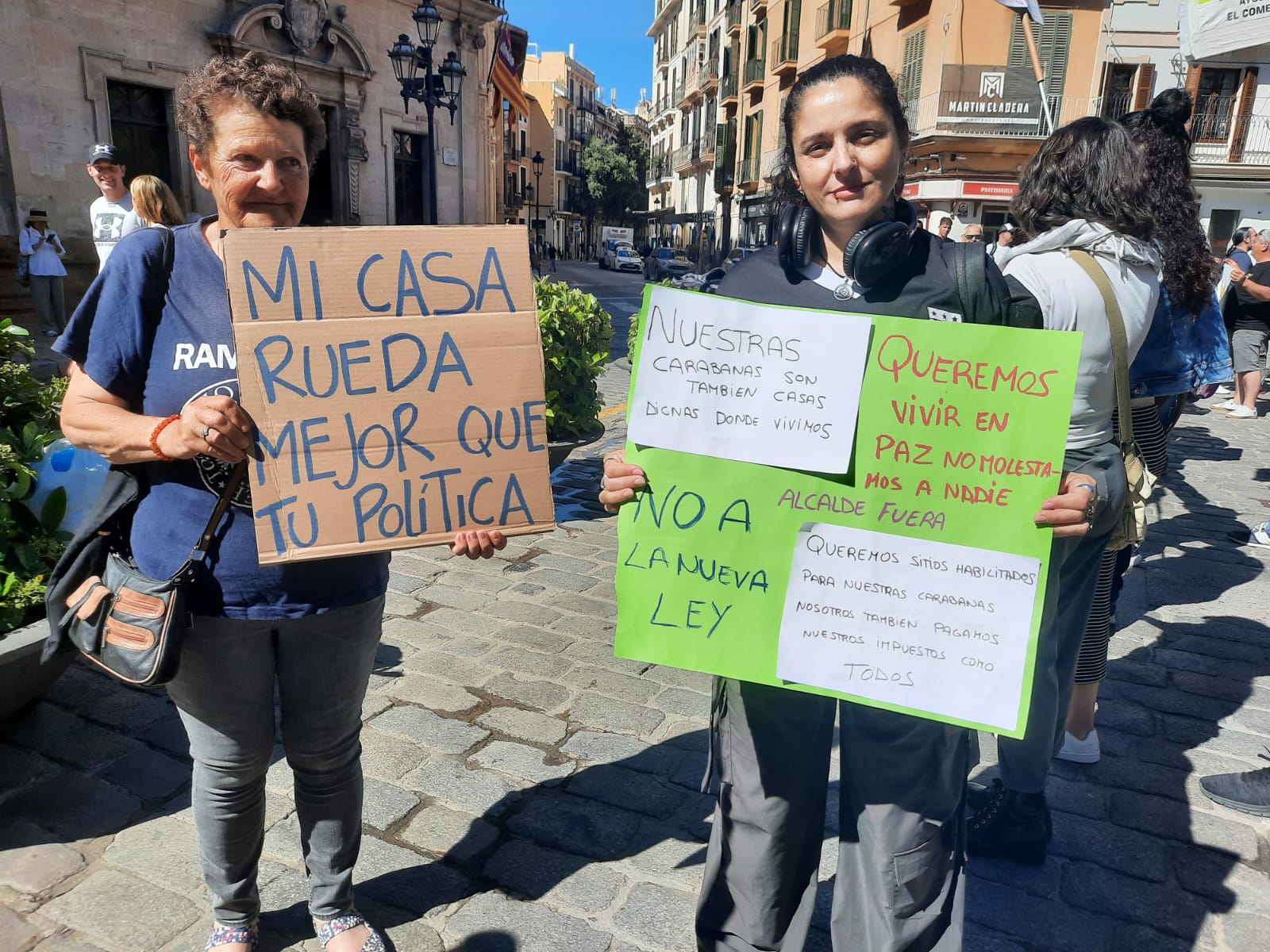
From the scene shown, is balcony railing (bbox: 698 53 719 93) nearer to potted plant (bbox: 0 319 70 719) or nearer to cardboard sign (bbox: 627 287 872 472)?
potted plant (bbox: 0 319 70 719)

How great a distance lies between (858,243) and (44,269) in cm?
1286

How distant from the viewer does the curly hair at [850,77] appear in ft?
5.65

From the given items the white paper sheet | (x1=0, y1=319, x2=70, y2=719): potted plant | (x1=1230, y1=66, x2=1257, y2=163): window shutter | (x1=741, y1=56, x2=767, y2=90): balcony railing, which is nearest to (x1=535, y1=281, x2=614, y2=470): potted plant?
(x1=0, y1=319, x2=70, y2=719): potted plant

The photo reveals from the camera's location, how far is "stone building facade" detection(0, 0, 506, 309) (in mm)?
12539

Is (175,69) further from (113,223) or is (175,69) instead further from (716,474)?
(716,474)

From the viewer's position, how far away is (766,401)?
5.46 ft

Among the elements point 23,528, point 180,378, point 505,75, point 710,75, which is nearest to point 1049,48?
point 505,75

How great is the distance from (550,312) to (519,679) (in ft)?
8.59

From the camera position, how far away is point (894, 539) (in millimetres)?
1675

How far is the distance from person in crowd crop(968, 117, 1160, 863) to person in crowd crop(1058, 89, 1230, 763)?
129mm

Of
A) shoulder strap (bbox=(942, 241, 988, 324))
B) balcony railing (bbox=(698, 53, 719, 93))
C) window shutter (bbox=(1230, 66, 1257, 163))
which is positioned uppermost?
balcony railing (bbox=(698, 53, 719, 93))

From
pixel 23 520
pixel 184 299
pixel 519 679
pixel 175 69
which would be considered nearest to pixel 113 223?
pixel 23 520

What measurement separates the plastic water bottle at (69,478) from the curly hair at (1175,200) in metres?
3.50

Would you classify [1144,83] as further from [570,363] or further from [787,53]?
[570,363]
